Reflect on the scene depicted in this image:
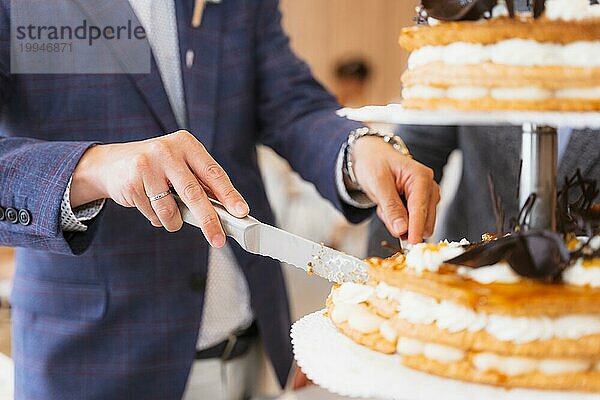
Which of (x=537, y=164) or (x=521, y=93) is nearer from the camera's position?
(x=521, y=93)

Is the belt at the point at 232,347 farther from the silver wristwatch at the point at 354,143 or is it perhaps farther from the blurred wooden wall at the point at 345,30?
the blurred wooden wall at the point at 345,30

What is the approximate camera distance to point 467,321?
0.91 meters

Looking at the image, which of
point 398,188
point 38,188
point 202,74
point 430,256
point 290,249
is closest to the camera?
point 430,256

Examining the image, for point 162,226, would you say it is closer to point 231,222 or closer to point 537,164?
point 231,222

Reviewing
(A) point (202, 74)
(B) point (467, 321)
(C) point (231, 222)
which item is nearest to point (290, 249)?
(C) point (231, 222)

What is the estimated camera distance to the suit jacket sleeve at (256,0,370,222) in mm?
1781

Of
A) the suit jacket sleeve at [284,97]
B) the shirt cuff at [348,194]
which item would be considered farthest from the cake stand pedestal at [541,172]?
the suit jacket sleeve at [284,97]

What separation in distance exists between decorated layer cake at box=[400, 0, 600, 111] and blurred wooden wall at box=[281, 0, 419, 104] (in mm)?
6998

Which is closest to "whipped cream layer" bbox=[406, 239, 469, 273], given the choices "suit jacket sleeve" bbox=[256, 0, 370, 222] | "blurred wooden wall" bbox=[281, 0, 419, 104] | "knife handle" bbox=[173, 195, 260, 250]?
"knife handle" bbox=[173, 195, 260, 250]

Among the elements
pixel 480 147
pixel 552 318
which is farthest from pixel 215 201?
pixel 480 147

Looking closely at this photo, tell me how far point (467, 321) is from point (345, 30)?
7270 millimetres

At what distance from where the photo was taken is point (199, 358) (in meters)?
1.74

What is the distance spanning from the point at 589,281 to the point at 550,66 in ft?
0.78

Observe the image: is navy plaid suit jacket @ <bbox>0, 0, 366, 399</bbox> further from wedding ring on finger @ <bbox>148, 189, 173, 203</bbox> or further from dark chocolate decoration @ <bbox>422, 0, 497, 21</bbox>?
dark chocolate decoration @ <bbox>422, 0, 497, 21</bbox>
